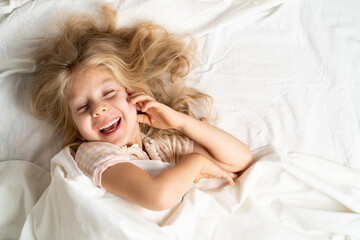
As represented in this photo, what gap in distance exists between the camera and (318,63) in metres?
1.36

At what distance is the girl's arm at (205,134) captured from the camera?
1199 mm

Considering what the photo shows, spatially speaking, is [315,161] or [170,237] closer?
[170,237]

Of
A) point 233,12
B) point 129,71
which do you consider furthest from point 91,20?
point 233,12

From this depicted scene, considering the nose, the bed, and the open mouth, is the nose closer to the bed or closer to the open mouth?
the open mouth

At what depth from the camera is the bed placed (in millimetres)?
1140

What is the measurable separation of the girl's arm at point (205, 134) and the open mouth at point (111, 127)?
0.08 metres

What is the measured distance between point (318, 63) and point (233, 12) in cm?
38

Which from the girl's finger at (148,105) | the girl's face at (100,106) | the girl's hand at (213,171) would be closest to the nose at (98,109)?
the girl's face at (100,106)

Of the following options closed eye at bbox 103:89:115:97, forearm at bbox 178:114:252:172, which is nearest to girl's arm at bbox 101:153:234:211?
forearm at bbox 178:114:252:172

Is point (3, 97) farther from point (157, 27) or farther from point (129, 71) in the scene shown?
point (157, 27)

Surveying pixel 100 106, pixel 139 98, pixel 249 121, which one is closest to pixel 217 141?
pixel 249 121

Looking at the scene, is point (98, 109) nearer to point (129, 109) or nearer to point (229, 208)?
point (129, 109)

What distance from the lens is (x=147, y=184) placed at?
103cm

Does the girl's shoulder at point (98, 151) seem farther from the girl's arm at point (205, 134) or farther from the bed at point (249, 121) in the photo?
the girl's arm at point (205, 134)
